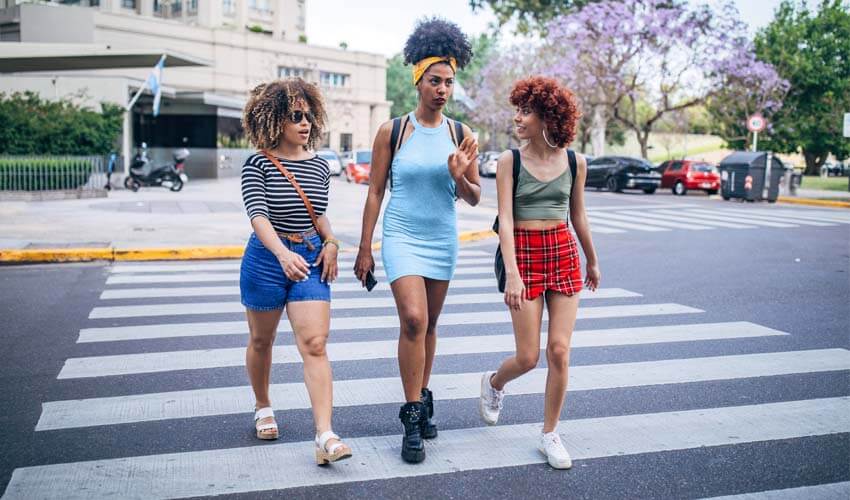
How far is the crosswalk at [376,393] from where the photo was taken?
3973 millimetres

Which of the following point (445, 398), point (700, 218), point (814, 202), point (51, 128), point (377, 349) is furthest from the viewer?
point (814, 202)

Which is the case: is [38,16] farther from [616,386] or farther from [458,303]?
[616,386]

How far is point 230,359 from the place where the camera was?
20.1 feet

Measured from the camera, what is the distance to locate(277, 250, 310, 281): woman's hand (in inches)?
157

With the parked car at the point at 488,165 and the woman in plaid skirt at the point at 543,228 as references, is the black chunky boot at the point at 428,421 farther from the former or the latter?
the parked car at the point at 488,165

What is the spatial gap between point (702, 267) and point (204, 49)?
53.6 m

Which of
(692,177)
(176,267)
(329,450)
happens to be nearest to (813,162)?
(692,177)

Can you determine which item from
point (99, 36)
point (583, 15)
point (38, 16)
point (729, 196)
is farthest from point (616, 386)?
point (99, 36)

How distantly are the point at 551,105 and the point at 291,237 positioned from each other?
139 cm

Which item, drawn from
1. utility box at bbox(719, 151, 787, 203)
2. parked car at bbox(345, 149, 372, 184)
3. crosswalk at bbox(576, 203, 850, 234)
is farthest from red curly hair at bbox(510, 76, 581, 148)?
parked car at bbox(345, 149, 372, 184)

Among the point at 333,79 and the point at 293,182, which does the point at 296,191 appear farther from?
the point at 333,79

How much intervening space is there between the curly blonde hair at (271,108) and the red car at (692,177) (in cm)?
2911

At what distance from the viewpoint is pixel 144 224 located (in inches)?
597

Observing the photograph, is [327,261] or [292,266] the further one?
[327,261]
